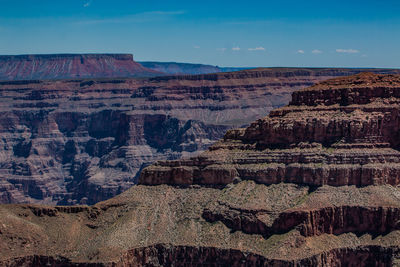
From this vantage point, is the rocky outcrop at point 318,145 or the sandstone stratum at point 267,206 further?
the rocky outcrop at point 318,145

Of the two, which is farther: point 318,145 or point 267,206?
point 318,145

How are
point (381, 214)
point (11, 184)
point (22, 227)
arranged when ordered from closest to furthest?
point (381, 214)
point (22, 227)
point (11, 184)

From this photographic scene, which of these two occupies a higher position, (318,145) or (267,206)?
(318,145)

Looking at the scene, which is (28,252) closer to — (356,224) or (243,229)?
(243,229)

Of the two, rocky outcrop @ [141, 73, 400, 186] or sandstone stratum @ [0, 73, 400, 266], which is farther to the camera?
rocky outcrop @ [141, 73, 400, 186]

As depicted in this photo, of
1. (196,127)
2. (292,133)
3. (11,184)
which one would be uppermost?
(292,133)

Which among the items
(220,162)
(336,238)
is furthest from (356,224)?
(220,162)

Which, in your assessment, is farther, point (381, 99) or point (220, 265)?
point (381, 99)

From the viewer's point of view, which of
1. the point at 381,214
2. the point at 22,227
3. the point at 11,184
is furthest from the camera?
the point at 11,184
